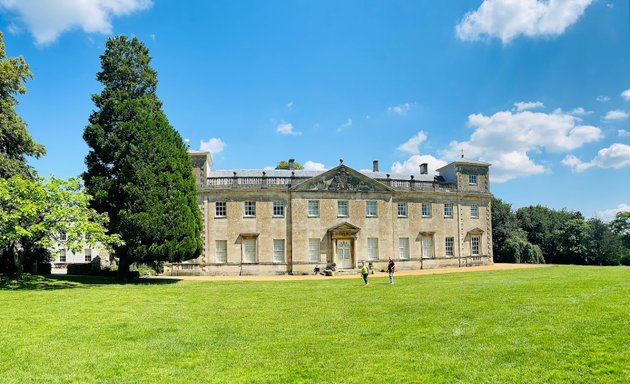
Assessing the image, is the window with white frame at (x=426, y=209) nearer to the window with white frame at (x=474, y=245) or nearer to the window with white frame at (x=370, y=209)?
the window with white frame at (x=370, y=209)

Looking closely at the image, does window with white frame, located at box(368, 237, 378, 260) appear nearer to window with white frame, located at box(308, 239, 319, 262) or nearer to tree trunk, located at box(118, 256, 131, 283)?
window with white frame, located at box(308, 239, 319, 262)

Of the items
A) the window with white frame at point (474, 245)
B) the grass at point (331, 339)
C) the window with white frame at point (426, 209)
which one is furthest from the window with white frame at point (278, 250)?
the window with white frame at point (474, 245)

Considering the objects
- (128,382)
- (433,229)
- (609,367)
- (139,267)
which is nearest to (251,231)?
(139,267)

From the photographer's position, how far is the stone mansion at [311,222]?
113 ft

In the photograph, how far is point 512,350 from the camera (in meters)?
8.71

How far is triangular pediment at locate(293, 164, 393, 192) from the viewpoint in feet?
116

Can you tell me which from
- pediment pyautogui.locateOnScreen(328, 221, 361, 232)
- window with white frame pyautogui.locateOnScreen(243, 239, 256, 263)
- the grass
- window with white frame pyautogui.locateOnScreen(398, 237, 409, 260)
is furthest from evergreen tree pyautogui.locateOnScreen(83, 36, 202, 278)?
window with white frame pyautogui.locateOnScreen(398, 237, 409, 260)

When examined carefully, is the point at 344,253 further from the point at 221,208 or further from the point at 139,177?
the point at 139,177

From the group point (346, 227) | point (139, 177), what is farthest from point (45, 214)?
point (346, 227)

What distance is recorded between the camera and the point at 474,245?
132 ft

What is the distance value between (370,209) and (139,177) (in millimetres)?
18945

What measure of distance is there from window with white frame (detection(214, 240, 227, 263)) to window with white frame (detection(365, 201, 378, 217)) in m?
12.1

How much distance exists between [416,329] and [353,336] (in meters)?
1.71

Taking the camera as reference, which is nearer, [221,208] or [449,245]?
[221,208]
